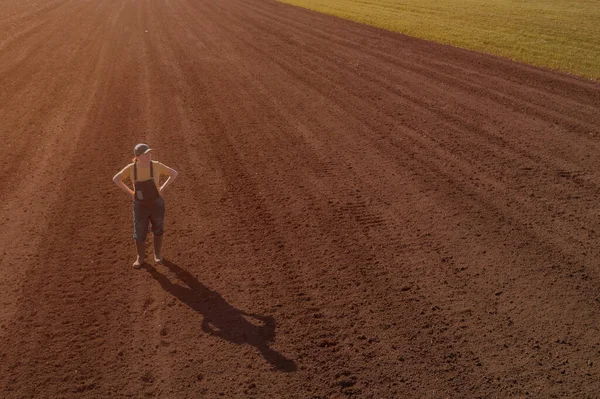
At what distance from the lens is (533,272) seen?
7.82 m

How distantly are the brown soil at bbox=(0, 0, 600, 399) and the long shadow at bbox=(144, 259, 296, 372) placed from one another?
0.08 feet

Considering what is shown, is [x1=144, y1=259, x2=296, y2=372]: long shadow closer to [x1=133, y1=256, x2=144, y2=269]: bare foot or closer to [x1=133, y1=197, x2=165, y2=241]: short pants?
[x1=133, y1=256, x2=144, y2=269]: bare foot

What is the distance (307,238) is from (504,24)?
23075 mm

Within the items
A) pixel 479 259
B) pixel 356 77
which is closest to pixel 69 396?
pixel 479 259

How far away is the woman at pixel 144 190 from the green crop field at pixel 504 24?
15520 mm

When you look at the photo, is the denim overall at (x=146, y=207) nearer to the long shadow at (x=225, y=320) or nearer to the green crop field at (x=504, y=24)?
the long shadow at (x=225, y=320)

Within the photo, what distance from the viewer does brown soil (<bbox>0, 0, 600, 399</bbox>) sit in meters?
6.14

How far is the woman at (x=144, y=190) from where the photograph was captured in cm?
731

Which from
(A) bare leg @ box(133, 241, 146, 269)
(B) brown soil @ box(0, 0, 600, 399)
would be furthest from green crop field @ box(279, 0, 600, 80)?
(A) bare leg @ box(133, 241, 146, 269)

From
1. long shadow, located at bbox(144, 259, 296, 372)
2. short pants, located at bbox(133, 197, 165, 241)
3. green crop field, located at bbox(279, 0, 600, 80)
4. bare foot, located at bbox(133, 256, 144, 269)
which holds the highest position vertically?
short pants, located at bbox(133, 197, 165, 241)

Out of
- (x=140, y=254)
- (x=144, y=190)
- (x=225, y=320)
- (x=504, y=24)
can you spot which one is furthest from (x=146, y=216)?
(x=504, y=24)

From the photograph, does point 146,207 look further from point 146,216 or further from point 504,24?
point 504,24

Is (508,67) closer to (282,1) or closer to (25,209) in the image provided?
(25,209)

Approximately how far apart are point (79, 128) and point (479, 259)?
30.1ft
